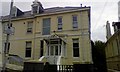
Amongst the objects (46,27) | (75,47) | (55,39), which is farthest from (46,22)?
(75,47)

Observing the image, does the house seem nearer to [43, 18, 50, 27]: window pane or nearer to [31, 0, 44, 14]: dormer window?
[43, 18, 50, 27]: window pane

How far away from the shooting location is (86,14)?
18828 millimetres

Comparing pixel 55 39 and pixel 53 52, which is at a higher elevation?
pixel 55 39

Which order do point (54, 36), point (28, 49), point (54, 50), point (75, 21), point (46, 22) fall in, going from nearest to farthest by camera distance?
point (54, 36) < point (54, 50) < point (75, 21) < point (46, 22) < point (28, 49)

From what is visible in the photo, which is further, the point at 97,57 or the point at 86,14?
the point at 97,57

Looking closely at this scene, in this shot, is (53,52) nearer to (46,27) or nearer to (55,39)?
(55,39)

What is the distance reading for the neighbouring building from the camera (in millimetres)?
17922

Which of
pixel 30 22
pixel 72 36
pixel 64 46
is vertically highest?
pixel 30 22

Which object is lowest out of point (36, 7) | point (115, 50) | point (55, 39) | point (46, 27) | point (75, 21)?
point (115, 50)

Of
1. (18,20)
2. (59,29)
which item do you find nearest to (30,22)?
(18,20)

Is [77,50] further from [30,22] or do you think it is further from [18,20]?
[18,20]

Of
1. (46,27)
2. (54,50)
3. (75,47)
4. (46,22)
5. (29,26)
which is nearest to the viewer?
(54,50)

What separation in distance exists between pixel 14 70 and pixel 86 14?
10.6 meters

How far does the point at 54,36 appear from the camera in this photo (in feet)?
58.2
